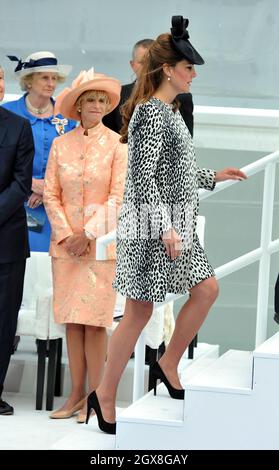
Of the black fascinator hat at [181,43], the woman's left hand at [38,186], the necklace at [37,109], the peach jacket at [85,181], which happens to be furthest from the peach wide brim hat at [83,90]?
the black fascinator hat at [181,43]

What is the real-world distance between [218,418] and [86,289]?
5.21 feet

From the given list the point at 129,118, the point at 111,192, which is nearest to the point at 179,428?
the point at 129,118

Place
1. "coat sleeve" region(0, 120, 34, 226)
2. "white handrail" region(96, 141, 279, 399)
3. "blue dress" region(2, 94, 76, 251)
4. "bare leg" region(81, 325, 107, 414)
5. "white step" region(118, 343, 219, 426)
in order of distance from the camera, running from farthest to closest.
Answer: "blue dress" region(2, 94, 76, 251) → "bare leg" region(81, 325, 107, 414) → "coat sleeve" region(0, 120, 34, 226) → "white handrail" region(96, 141, 279, 399) → "white step" region(118, 343, 219, 426)

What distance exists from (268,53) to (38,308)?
8.95 ft

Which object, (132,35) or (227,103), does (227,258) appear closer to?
(227,103)

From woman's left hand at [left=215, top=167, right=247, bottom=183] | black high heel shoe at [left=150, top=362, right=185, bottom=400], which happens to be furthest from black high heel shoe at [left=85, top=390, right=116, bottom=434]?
woman's left hand at [left=215, top=167, right=247, bottom=183]

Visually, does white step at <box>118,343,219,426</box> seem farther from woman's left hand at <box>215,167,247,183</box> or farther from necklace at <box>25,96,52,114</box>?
necklace at <box>25,96,52,114</box>

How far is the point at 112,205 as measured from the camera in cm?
582

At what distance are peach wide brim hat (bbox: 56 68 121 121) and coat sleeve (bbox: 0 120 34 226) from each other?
0.64ft

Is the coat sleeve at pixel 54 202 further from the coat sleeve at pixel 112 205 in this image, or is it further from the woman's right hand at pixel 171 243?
the woman's right hand at pixel 171 243

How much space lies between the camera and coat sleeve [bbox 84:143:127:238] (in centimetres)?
580

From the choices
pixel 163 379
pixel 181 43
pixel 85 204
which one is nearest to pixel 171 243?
pixel 163 379

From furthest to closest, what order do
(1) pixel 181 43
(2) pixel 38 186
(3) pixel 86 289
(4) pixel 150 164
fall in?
(2) pixel 38 186, (3) pixel 86 289, (1) pixel 181 43, (4) pixel 150 164

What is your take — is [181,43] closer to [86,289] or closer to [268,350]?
[268,350]
